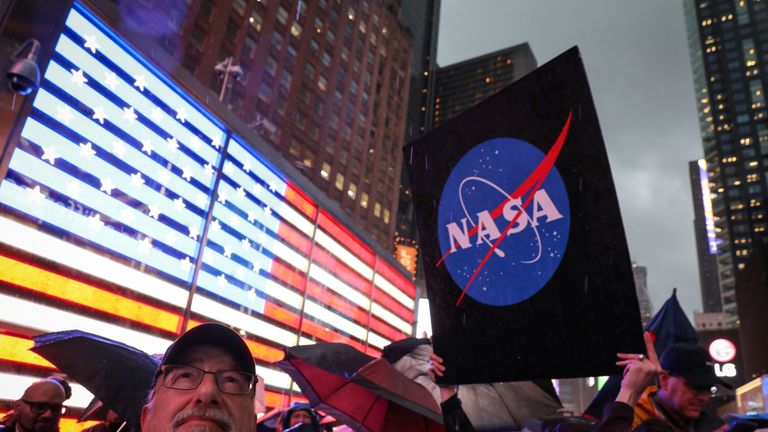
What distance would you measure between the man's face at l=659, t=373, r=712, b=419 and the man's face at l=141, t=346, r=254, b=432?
8.36 feet

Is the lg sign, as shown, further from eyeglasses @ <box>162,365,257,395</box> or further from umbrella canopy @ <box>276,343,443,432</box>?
eyeglasses @ <box>162,365,257,395</box>

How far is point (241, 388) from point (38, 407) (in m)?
3.09

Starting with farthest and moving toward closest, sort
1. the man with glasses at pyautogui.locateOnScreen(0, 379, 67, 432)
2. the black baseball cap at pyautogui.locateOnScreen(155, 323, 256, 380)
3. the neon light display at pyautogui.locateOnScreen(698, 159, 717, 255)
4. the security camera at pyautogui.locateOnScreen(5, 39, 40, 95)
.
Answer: the neon light display at pyautogui.locateOnScreen(698, 159, 717, 255)
the security camera at pyautogui.locateOnScreen(5, 39, 40, 95)
the man with glasses at pyautogui.locateOnScreen(0, 379, 67, 432)
the black baseball cap at pyautogui.locateOnScreen(155, 323, 256, 380)

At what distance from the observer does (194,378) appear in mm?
2074

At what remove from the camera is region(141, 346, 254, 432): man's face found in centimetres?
196

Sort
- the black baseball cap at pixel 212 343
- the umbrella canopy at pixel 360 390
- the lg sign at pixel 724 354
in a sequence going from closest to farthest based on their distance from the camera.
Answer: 1. the black baseball cap at pixel 212 343
2. the umbrella canopy at pixel 360 390
3. the lg sign at pixel 724 354

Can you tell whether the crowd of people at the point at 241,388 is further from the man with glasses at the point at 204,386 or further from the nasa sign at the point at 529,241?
the nasa sign at the point at 529,241

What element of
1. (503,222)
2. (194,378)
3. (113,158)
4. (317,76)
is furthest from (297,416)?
(317,76)

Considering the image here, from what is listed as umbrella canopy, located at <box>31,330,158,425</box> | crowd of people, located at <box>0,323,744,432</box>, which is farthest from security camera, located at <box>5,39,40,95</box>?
crowd of people, located at <box>0,323,744,432</box>

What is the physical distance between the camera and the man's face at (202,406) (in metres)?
1.96

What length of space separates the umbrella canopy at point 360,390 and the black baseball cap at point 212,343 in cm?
227

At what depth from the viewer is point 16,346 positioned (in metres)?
10.7

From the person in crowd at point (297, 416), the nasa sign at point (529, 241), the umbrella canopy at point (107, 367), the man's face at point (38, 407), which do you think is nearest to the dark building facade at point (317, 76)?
the person in crowd at point (297, 416)

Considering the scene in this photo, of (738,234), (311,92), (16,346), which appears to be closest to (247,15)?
(311,92)
